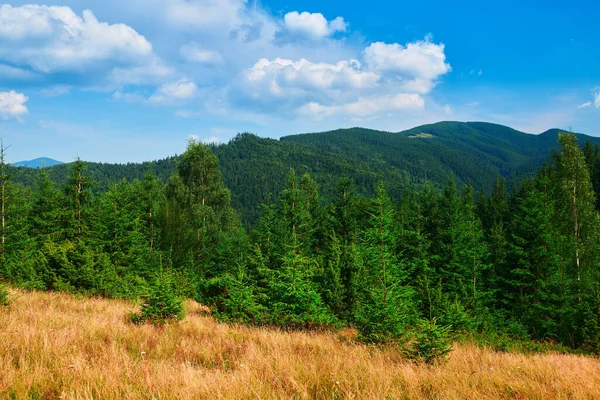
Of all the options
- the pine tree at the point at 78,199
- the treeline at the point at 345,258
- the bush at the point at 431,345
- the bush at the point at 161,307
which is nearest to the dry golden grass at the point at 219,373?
the bush at the point at 431,345

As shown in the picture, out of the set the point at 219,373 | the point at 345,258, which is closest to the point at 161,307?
the point at 219,373

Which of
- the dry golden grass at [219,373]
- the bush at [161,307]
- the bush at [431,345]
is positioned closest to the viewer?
the dry golden grass at [219,373]

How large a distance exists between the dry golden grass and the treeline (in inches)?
127

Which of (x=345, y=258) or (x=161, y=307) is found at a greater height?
(x=345, y=258)

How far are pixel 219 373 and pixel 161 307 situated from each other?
15.7 feet

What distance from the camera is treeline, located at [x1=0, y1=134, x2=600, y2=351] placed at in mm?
11180

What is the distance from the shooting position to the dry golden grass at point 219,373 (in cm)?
378

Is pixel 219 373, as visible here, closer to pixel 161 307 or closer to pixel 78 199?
pixel 161 307

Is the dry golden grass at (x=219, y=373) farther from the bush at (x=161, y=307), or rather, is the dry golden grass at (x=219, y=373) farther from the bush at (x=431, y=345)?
the bush at (x=161, y=307)

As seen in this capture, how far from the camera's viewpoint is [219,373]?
4477 mm

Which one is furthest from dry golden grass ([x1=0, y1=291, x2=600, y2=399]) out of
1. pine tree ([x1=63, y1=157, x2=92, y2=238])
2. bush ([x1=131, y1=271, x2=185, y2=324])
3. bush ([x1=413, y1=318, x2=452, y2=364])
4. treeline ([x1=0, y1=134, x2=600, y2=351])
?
pine tree ([x1=63, y1=157, x2=92, y2=238])

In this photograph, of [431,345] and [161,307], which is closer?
[431,345]

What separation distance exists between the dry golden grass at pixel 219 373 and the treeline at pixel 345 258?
127 inches

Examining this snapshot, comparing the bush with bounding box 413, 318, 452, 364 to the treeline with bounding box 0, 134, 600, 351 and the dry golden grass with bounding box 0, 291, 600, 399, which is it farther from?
the treeline with bounding box 0, 134, 600, 351
